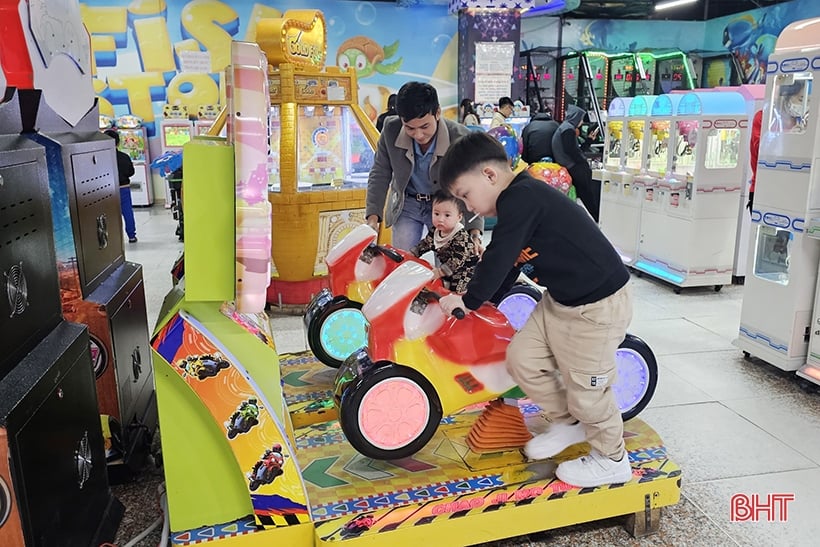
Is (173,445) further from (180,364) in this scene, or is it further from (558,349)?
(558,349)

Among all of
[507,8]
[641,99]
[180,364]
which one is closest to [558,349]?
[180,364]

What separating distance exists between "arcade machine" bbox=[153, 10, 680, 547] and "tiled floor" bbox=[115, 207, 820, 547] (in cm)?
18

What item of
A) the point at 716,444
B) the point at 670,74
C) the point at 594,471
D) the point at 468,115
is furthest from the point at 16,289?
the point at 670,74

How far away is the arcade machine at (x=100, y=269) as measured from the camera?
2.31 metres

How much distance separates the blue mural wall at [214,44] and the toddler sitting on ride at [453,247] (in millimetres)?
8527

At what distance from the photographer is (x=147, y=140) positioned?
10867 millimetres

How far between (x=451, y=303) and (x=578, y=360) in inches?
18.2

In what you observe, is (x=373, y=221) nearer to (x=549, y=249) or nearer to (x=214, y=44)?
(x=549, y=249)

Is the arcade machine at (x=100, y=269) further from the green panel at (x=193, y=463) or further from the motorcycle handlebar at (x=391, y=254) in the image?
the motorcycle handlebar at (x=391, y=254)

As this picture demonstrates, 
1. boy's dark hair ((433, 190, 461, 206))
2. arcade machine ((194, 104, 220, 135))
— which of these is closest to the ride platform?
boy's dark hair ((433, 190, 461, 206))

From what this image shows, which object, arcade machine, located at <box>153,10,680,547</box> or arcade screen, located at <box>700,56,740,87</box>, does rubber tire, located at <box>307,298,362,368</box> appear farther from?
arcade screen, located at <box>700,56,740,87</box>

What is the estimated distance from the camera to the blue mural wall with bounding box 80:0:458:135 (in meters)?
10.5

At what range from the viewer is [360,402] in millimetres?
2246

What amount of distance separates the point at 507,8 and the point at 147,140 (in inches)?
241
